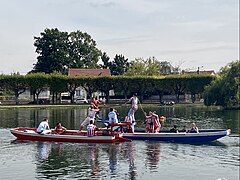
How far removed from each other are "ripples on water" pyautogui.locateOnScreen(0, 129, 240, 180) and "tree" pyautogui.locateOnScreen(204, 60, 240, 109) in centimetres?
4668

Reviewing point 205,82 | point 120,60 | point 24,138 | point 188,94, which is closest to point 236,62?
point 205,82

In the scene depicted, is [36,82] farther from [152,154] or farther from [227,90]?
[152,154]

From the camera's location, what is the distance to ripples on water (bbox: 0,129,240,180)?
26.2 metres

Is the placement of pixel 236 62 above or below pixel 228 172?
above

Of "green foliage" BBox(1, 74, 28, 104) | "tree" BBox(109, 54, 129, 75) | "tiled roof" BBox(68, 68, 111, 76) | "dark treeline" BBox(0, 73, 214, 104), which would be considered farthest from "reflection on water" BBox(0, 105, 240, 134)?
"tree" BBox(109, 54, 129, 75)

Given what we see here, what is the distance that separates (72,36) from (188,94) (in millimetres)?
45733

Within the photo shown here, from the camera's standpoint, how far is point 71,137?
38.7m

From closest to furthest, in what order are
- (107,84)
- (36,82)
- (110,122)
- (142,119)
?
(110,122), (142,119), (36,82), (107,84)

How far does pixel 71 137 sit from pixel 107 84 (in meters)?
79.3

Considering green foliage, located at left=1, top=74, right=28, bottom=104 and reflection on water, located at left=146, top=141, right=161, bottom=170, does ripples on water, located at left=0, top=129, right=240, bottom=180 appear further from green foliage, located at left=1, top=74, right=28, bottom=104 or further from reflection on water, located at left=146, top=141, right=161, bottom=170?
green foliage, located at left=1, top=74, right=28, bottom=104

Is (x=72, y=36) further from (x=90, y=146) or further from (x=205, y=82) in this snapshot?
(x=90, y=146)

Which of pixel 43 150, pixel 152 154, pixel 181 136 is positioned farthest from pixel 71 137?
pixel 181 136

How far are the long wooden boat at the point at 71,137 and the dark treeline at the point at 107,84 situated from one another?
7119 centimetres

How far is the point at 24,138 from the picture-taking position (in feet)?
132
